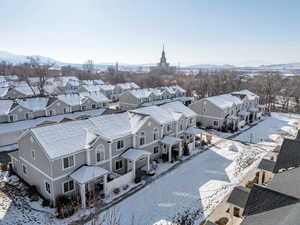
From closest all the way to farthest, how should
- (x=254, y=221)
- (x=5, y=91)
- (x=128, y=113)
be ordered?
(x=254, y=221)
(x=128, y=113)
(x=5, y=91)

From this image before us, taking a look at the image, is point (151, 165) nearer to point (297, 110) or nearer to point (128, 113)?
point (128, 113)

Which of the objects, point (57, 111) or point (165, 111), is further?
point (57, 111)

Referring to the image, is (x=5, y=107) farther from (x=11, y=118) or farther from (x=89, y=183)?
(x=89, y=183)

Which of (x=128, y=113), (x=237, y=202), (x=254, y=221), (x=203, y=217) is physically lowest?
(x=203, y=217)

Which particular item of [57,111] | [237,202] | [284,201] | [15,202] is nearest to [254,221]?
[284,201]

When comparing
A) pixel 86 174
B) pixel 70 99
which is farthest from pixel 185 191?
pixel 70 99

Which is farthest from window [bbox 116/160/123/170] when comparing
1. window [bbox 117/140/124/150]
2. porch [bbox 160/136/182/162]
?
porch [bbox 160/136/182/162]
